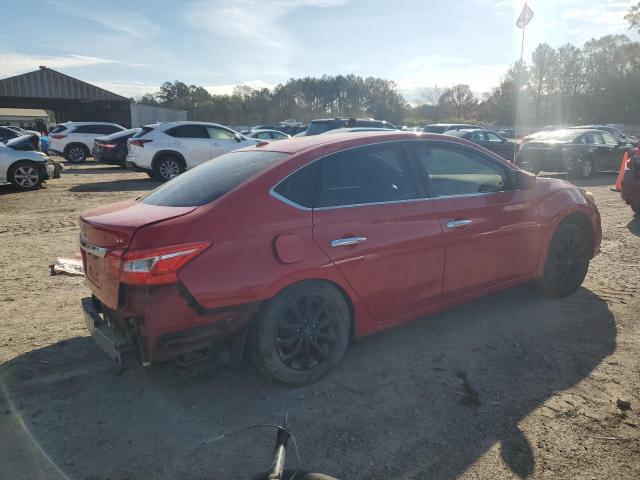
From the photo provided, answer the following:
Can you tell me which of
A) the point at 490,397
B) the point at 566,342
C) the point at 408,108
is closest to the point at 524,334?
the point at 566,342

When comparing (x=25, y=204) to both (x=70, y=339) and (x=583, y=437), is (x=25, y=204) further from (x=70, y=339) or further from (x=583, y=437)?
(x=583, y=437)

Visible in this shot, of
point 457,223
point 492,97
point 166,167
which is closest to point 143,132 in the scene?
point 166,167

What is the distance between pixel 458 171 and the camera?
12.9 ft

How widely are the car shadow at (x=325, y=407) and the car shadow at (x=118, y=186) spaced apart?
9282mm

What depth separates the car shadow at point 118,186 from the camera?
12156 mm

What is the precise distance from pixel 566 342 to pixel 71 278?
4944mm

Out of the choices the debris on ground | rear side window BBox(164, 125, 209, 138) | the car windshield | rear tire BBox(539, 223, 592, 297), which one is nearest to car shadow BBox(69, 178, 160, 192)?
→ rear side window BBox(164, 125, 209, 138)

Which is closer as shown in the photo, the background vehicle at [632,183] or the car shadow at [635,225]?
the car shadow at [635,225]

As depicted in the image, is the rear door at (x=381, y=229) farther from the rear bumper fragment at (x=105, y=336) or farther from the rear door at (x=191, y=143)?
the rear door at (x=191, y=143)

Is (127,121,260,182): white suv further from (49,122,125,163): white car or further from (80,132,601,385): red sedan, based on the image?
(80,132,601,385): red sedan

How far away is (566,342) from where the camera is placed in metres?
3.70

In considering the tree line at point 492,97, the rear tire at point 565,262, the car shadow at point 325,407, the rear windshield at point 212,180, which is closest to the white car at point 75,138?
the rear windshield at point 212,180

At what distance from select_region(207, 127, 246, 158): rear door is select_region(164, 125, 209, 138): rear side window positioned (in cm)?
17

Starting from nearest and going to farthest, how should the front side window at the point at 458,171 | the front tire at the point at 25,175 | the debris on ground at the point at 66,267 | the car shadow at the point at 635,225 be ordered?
the front side window at the point at 458,171
the debris on ground at the point at 66,267
the car shadow at the point at 635,225
the front tire at the point at 25,175
